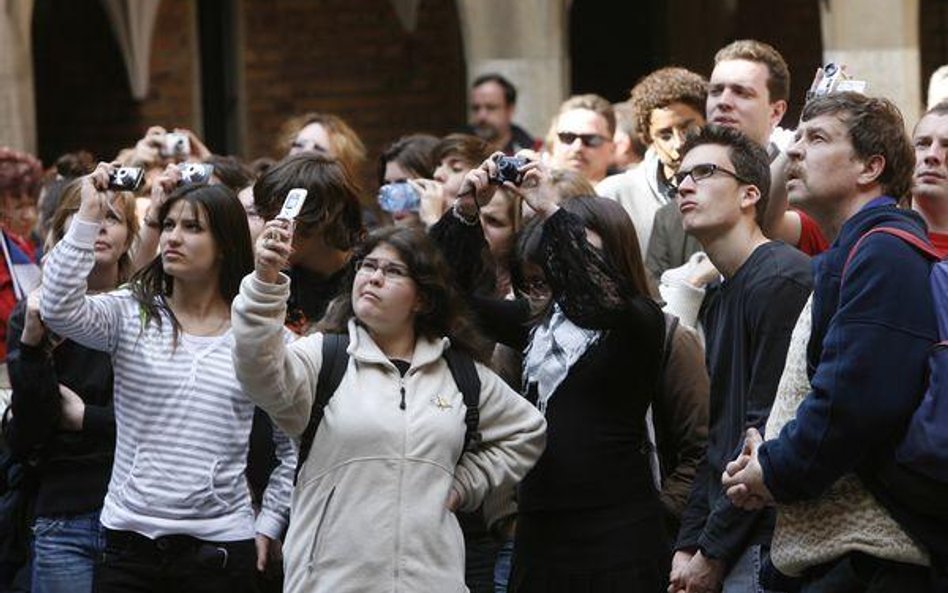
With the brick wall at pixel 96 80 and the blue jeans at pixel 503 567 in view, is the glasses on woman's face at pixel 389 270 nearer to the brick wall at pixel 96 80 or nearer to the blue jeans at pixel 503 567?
the blue jeans at pixel 503 567

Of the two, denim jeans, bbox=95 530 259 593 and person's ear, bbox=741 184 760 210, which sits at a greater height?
person's ear, bbox=741 184 760 210

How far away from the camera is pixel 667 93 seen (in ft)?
24.2

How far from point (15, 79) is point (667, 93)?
20.6 feet

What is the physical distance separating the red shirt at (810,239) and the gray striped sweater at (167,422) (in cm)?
151

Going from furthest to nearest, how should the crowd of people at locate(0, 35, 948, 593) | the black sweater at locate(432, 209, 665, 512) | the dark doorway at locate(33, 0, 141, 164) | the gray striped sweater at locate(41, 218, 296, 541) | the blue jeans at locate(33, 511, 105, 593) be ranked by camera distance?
the dark doorway at locate(33, 0, 141, 164), the blue jeans at locate(33, 511, 105, 593), the gray striped sweater at locate(41, 218, 296, 541), the black sweater at locate(432, 209, 665, 512), the crowd of people at locate(0, 35, 948, 593)

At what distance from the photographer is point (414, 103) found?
17.5 metres

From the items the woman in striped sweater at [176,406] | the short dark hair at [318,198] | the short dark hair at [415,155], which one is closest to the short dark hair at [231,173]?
the short dark hair at [415,155]

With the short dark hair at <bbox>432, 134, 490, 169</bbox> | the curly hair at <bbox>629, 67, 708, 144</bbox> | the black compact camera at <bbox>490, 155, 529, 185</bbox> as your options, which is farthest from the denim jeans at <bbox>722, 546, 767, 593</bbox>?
the curly hair at <bbox>629, 67, 708, 144</bbox>

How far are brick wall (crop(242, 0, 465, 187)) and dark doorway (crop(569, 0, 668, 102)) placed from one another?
4.23 feet

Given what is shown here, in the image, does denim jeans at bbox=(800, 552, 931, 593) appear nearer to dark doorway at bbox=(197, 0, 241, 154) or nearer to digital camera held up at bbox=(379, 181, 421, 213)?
digital camera held up at bbox=(379, 181, 421, 213)

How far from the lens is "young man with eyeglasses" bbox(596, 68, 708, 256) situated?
24.0 ft

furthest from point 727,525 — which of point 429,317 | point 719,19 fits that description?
point 719,19

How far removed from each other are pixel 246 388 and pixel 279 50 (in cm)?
1213

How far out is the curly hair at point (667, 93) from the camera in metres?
7.37
